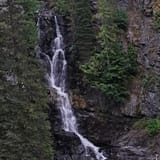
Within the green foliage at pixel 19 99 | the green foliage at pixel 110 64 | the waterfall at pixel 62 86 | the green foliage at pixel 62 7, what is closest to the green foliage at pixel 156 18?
the green foliage at pixel 110 64

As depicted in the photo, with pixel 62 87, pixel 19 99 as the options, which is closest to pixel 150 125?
pixel 62 87

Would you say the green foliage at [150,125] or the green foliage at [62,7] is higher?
the green foliage at [62,7]

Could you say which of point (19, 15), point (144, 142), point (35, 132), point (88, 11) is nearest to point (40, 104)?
point (35, 132)

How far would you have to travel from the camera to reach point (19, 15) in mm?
18453

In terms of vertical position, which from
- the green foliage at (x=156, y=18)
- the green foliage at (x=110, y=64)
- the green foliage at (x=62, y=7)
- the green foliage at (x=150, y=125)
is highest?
the green foliage at (x=62, y=7)

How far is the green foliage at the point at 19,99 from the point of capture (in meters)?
17.1

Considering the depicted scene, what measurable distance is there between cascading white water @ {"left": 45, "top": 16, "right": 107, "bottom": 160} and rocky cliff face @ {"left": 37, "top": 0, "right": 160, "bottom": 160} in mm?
369

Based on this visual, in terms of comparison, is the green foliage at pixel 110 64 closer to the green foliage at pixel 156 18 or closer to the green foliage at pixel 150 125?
the green foliage at pixel 150 125

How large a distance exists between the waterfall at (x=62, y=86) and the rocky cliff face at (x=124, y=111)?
37 centimetres

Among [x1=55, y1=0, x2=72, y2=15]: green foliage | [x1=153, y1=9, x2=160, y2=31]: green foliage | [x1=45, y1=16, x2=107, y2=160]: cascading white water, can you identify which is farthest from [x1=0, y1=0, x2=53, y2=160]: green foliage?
[x1=55, y1=0, x2=72, y2=15]: green foliage

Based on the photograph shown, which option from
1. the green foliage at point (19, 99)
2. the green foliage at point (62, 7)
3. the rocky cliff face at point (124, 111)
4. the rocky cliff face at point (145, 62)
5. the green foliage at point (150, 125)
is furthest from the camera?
the green foliage at point (62, 7)

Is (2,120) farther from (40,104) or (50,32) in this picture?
(50,32)

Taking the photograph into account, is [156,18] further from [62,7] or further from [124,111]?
[62,7]

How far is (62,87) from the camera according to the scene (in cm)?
3105
